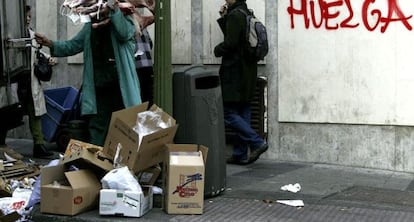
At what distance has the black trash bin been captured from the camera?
20.7 ft

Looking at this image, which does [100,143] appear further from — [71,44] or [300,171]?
[300,171]

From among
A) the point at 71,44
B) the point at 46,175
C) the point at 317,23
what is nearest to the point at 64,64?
the point at 71,44

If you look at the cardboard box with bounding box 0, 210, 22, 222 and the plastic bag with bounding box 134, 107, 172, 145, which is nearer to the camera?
the cardboard box with bounding box 0, 210, 22, 222

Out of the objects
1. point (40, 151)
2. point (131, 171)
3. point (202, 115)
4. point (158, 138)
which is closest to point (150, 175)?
point (131, 171)

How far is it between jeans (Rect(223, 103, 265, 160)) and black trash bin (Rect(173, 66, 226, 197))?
1.68 m

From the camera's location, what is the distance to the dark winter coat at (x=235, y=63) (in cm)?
812

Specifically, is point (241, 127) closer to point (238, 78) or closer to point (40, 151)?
point (238, 78)

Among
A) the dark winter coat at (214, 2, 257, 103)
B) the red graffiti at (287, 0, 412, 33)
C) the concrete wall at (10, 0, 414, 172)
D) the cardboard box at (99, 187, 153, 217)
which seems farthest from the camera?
the dark winter coat at (214, 2, 257, 103)

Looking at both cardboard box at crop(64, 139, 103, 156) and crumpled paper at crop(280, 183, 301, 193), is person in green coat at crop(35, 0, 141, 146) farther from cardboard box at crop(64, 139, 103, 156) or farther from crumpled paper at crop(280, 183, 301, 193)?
crumpled paper at crop(280, 183, 301, 193)

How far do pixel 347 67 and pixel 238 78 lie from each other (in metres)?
1.21

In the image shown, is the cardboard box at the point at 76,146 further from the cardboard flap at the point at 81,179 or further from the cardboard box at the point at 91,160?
the cardboard flap at the point at 81,179

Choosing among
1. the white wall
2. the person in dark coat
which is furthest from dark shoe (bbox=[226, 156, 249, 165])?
the white wall

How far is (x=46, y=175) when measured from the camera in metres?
5.91

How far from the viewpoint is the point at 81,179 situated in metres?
5.86
